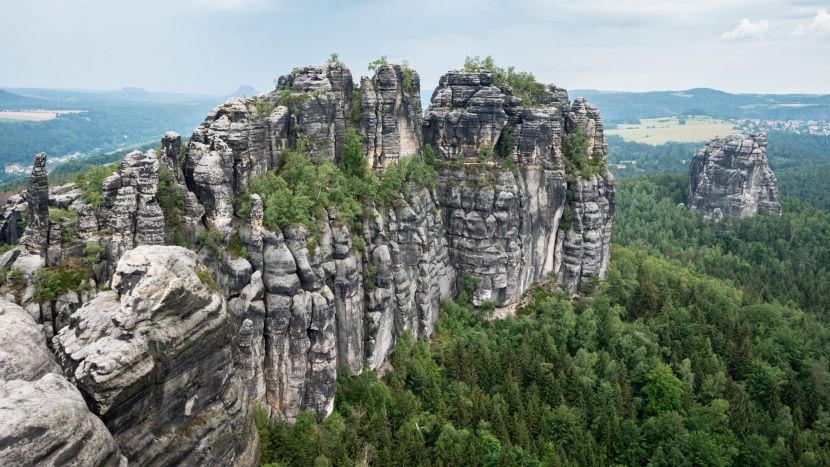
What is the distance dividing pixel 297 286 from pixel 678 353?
3957 cm

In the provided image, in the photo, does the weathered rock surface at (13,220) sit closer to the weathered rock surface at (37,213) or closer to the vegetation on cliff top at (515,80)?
the weathered rock surface at (37,213)

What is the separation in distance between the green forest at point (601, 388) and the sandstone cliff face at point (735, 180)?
43.4 m

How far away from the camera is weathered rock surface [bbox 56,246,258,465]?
20969 millimetres

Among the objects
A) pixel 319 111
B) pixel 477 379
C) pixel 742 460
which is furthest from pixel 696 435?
pixel 319 111

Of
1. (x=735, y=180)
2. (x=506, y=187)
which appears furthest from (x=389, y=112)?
(x=735, y=180)

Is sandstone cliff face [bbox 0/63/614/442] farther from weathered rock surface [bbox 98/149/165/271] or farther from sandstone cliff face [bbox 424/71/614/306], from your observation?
sandstone cliff face [bbox 424/71/614/306]

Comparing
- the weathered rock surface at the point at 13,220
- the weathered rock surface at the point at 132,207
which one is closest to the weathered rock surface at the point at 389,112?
the weathered rock surface at the point at 132,207

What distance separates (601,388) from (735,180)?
8462 cm

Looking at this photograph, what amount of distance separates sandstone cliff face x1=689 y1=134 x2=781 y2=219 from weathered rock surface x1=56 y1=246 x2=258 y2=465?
113 metres

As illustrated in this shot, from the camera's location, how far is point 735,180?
364 feet

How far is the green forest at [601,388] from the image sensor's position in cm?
3994

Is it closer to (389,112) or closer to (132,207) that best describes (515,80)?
(389,112)

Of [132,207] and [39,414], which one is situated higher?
[132,207]

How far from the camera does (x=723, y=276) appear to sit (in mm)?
83438
